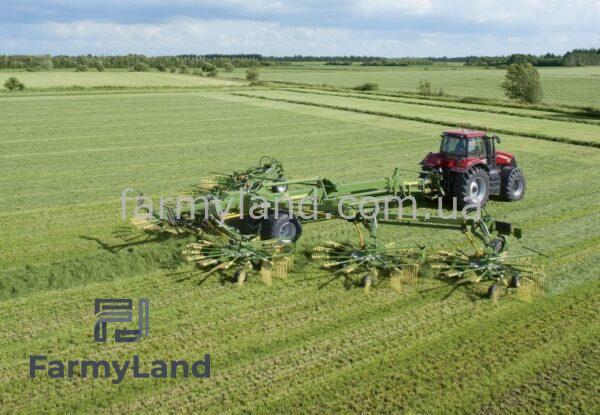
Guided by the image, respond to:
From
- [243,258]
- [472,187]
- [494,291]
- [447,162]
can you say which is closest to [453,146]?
[447,162]

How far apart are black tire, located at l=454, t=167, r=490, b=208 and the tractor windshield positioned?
61 cm

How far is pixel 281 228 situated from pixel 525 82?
48490 millimetres

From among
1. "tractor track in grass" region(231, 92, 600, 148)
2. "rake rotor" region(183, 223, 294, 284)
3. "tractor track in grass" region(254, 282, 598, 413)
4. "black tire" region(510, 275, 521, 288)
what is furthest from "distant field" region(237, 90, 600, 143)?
"rake rotor" region(183, 223, 294, 284)

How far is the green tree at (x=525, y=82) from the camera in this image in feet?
171

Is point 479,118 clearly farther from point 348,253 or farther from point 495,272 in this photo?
point 495,272

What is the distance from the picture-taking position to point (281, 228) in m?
11.7

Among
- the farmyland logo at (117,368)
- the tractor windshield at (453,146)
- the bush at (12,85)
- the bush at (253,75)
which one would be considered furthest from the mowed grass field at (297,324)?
the bush at (253,75)

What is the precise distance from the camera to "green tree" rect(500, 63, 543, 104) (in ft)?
171

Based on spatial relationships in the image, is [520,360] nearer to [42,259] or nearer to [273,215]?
[273,215]

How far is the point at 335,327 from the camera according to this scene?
28.1 feet

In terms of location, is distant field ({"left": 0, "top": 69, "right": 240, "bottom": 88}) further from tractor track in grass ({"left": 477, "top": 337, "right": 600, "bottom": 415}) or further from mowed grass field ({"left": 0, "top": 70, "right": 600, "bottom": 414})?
tractor track in grass ({"left": 477, "top": 337, "right": 600, "bottom": 415})

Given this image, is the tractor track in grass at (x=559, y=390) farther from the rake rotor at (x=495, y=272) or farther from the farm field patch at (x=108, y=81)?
the farm field patch at (x=108, y=81)

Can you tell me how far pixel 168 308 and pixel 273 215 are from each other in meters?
3.41

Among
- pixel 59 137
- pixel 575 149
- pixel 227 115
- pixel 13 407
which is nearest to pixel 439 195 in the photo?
pixel 13 407
